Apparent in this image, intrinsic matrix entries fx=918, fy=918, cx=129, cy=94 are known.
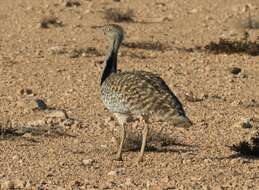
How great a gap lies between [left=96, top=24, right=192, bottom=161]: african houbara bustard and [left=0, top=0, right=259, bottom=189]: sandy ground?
1.65ft

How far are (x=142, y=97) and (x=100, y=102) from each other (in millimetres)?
3199

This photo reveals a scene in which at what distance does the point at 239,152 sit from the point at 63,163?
1.92 m

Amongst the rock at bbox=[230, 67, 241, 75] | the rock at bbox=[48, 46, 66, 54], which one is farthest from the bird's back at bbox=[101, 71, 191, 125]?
the rock at bbox=[48, 46, 66, 54]

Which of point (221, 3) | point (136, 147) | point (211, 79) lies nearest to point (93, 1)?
point (221, 3)

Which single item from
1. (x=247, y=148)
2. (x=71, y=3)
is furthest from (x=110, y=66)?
(x=71, y=3)

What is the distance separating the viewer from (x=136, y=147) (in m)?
10.1

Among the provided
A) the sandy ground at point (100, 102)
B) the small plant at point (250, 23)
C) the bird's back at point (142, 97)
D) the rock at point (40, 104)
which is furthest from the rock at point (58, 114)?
the small plant at point (250, 23)

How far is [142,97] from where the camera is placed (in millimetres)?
9133

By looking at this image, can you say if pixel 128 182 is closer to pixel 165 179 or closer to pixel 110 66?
pixel 165 179

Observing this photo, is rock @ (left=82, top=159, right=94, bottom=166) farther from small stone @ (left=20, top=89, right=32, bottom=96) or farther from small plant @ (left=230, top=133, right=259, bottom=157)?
small stone @ (left=20, top=89, right=32, bottom=96)

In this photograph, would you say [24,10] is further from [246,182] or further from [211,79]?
[246,182]

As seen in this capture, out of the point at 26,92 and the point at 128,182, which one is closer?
the point at 128,182

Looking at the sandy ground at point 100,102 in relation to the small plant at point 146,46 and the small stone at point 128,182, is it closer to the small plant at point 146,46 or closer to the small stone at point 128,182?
the small stone at point 128,182

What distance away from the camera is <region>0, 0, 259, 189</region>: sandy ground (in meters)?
8.89
